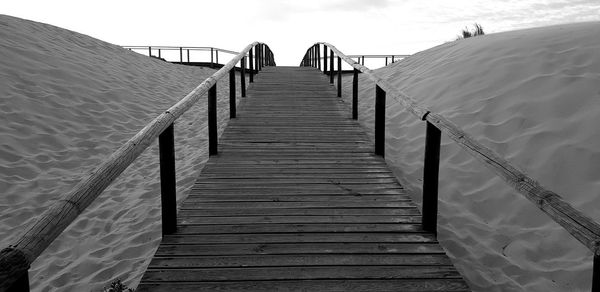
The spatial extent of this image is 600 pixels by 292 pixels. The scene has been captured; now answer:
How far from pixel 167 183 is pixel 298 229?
0.96 m

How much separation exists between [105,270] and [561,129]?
446cm

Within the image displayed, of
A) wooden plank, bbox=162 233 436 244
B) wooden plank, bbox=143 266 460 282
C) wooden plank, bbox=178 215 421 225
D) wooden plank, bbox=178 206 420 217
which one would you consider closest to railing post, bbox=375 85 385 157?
wooden plank, bbox=178 206 420 217

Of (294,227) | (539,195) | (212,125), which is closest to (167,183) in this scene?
(294,227)

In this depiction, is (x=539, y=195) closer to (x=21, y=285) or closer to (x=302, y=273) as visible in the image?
(x=302, y=273)

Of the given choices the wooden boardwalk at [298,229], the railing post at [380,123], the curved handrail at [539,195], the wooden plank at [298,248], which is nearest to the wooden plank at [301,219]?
the wooden boardwalk at [298,229]

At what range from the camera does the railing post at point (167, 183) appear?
3008mm

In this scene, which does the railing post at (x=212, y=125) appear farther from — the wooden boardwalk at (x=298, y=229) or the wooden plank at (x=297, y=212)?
the wooden plank at (x=297, y=212)

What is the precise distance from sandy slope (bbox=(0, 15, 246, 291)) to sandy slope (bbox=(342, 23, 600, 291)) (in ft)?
8.54

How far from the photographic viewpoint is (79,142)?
678cm

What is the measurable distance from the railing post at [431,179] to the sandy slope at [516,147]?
374 millimetres

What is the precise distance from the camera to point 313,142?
5.59 meters

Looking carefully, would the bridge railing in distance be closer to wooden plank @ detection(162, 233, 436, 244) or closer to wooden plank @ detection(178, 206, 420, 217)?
wooden plank @ detection(162, 233, 436, 244)

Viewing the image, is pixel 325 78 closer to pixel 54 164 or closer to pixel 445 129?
pixel 54 164

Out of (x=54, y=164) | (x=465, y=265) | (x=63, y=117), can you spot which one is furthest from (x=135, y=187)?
(x=465, y=265)
